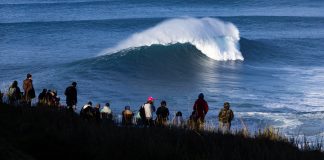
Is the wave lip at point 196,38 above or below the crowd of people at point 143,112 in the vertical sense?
above

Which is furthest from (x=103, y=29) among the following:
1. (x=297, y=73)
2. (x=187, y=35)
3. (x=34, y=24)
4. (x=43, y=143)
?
(x=43, y=143)

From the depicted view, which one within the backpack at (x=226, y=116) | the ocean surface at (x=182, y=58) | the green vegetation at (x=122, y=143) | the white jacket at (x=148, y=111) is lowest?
the green vegetation at (x=122, y=143)

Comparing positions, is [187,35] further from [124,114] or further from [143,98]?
[124,114]

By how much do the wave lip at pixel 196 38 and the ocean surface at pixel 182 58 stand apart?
6cm

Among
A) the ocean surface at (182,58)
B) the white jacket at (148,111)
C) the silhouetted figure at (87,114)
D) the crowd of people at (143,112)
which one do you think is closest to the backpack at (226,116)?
the crowd of people at (143,112)

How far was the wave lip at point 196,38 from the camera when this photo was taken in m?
34.4

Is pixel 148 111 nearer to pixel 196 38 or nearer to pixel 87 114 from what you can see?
pixel 87 114

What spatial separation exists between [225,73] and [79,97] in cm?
887

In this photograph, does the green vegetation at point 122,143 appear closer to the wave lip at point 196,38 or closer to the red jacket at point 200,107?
the red jacket at point 200,107

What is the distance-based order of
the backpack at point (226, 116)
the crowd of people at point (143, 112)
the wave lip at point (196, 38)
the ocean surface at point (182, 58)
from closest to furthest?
the crowd of people at point (143, 112), the backpack at point (226, 116), the ocean surface at point (182, 58), the wave lip at point (196, 38)

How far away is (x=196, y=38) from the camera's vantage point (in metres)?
35.7

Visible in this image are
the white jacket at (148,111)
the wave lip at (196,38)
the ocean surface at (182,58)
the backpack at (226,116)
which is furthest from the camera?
the wave lip at (196,38)

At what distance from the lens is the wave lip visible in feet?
113

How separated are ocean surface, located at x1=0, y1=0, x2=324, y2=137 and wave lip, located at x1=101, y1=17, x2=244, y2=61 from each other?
59 mm
